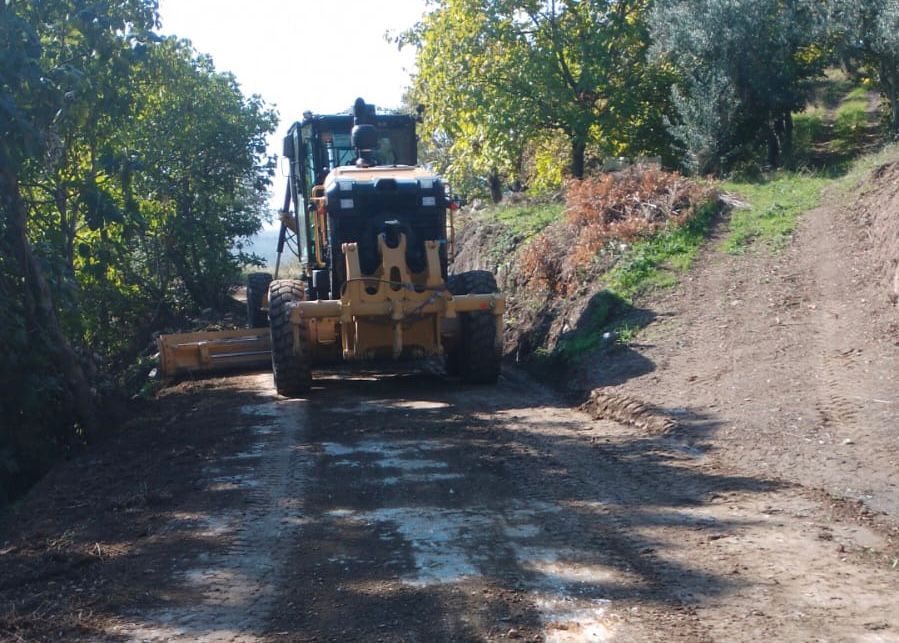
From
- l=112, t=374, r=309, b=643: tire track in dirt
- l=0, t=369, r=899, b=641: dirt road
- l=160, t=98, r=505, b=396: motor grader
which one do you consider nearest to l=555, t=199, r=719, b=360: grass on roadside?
l=160, t=98, r=505, b=396: motor grader

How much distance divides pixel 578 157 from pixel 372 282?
39.5ft

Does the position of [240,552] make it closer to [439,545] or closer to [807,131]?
[439,545]

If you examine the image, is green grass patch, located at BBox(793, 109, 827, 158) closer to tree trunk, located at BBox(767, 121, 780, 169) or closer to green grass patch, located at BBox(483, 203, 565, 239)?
tree trunk, located at BBox(767, 121, 780, 169)

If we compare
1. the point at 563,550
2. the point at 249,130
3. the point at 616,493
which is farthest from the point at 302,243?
the point at 249,130

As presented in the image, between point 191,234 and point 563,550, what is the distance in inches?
773

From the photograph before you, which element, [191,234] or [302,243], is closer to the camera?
[302,243]

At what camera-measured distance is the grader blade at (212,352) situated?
14336mm

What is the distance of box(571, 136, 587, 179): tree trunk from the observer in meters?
22.1

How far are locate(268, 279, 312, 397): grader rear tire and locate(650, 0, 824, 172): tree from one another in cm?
1112

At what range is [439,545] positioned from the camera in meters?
6.27

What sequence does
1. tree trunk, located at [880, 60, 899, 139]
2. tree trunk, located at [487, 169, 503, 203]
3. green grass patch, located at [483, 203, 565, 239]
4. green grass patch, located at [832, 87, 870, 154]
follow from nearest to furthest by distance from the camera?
green grass patch, located at [483, 203, 565, 239] → tree trunk, located at [880, 60, 899, 139] → green grass patch, located at [832, 87, 870, 154] → tree trunk, located at [487, 169, 503, 203]

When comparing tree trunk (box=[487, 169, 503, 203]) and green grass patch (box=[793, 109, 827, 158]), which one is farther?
tree trunk (box=[487, 169, 503, 203])

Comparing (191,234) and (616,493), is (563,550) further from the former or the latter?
(191,234)

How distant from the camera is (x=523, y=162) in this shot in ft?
90.4
